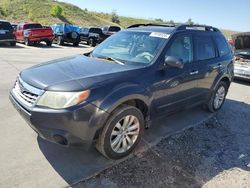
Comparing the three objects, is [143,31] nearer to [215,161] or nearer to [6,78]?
[215,161]

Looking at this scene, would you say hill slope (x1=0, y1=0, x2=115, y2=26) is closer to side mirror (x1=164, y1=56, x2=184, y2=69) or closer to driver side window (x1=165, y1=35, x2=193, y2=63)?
driver side window (x1=165, y1=35, x2=193, y2=63)

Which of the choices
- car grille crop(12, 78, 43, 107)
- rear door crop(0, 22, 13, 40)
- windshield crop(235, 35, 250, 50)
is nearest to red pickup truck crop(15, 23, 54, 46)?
rear door crop(0, 22, 13, 40)

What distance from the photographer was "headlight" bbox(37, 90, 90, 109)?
302cm

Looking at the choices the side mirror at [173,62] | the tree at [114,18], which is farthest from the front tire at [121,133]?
the tree at [114,18]

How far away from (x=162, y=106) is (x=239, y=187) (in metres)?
1.54

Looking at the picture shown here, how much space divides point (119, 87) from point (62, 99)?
736mm

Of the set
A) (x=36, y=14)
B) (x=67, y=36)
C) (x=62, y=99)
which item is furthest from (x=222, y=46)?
(x=36, y=14)

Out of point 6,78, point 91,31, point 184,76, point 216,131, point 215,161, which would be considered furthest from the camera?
point 91,31

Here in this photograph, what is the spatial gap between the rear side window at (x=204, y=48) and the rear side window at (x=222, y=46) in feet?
0.98

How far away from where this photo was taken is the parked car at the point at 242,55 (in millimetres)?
9367

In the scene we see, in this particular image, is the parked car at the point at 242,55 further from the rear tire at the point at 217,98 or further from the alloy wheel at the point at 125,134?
the alloy wheel at the point at 125,134

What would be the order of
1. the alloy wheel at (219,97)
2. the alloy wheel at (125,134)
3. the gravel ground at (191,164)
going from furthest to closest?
the alloy wheel at (219,97), the alloy wheel at (125,134), the gravel ground at (191,164)

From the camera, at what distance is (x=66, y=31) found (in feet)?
71.1

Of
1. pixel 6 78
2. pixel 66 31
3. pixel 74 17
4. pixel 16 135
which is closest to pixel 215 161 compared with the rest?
pixel 16 135
